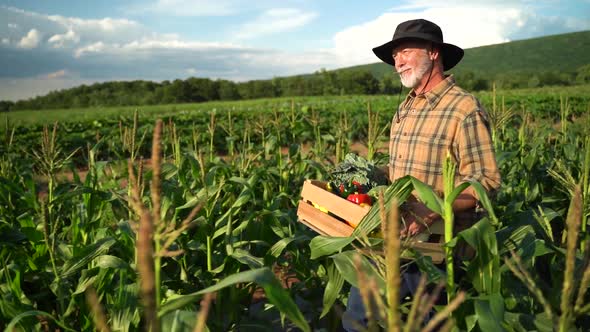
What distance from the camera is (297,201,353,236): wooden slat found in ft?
8.05

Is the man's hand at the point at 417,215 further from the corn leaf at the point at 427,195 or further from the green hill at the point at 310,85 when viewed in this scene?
the green hill at the point at 310,85

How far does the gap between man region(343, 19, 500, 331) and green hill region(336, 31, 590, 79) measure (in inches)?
3419

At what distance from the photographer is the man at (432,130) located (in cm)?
241

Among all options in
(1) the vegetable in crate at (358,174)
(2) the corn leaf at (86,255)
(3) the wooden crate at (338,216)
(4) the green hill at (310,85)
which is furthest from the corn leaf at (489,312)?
(4) the green hill at (310,85)

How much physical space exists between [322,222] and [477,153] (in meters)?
0.96

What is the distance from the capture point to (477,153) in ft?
7.95

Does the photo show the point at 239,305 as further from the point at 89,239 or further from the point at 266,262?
the point at 89,239

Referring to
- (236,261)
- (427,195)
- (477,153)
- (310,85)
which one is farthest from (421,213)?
(310,85)

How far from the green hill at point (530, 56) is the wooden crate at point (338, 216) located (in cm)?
8714

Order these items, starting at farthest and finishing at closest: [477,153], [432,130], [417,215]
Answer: [432,130], [477,153], [417,215]

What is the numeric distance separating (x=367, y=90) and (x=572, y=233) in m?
68.3

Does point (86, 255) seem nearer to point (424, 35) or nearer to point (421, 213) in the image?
point (421, 213)

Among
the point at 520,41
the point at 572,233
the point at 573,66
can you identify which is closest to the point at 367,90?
the point at 573,66

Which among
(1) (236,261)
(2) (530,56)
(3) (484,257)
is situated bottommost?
(1) (236,261)
